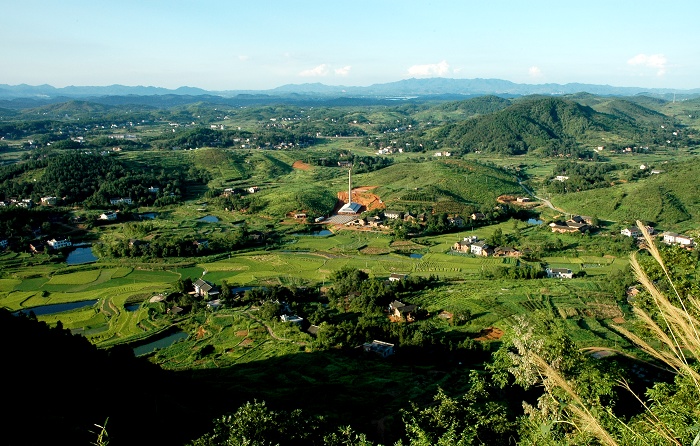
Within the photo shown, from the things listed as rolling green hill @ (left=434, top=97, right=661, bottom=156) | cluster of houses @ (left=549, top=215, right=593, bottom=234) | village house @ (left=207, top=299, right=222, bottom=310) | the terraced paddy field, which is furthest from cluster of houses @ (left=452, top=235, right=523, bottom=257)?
rolling green hill @ (left=434, top=97, right=661, bottom=156)

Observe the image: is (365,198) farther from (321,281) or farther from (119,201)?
(119,201)

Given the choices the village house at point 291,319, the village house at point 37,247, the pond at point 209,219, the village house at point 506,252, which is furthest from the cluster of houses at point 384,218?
the village house at point 37,247

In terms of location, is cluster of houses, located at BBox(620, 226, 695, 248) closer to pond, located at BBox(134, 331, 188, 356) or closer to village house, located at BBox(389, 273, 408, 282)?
village house, located at BBox(389, 273, 408, 282)

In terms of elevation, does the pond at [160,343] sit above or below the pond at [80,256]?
above

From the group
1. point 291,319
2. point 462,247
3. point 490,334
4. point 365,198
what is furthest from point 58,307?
point 365,198

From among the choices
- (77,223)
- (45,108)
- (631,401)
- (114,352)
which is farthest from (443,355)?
(45,108)

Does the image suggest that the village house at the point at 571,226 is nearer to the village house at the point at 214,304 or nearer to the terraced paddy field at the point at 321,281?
the terraced paddy field at the point at 321,281
